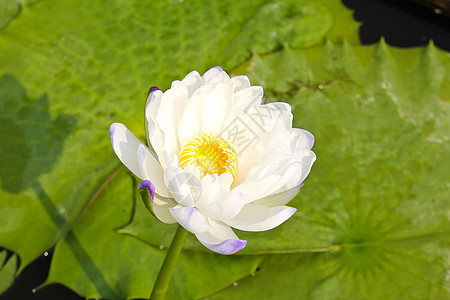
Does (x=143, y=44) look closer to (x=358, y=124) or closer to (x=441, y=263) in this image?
(x=358, y=124)

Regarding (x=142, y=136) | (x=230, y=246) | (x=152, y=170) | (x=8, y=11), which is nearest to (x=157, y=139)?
(x=152, y=170)

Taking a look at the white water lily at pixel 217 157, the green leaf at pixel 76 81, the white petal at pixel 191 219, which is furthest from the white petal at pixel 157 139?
the green leaf at pixel 76 81

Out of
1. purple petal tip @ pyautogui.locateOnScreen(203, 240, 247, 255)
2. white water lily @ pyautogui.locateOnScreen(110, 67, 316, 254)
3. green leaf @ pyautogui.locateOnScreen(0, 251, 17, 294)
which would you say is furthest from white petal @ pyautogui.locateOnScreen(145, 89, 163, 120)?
green leaf @ pyautogui.locateOnScreen(0, 251, 17, 294)

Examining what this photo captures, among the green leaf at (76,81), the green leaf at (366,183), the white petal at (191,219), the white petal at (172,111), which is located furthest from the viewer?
the green leaf at (76,81)

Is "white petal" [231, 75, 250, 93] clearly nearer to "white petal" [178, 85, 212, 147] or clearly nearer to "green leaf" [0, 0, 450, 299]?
"white petal" [178, 85, 212, 147]

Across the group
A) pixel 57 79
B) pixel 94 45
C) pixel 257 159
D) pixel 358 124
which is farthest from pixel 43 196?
pixel 358 124

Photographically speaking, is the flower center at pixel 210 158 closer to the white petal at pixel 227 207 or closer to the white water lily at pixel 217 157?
the white water lily at pixel 217 157

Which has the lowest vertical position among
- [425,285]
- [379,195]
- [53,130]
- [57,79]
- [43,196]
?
[425,285]
